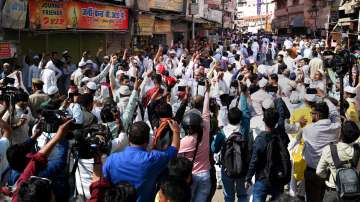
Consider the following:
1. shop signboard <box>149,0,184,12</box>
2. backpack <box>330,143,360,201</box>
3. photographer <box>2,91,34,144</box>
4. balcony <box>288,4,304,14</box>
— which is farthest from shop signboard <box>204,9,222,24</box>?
backpack <box>330,143,360,201</box>

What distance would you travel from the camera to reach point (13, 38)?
13.1 metres

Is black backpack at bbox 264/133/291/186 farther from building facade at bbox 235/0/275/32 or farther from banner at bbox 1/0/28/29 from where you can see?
building facade at bbox 235/0/275/32

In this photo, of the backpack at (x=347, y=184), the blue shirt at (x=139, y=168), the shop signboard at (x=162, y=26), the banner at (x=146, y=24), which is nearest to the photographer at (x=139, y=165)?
the blue shirt at (x=139, y=168)

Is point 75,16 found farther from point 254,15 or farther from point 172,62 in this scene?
point 254,15

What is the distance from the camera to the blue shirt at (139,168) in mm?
3805

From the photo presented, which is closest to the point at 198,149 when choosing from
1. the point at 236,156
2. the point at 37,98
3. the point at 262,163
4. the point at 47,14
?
the point at 236,156

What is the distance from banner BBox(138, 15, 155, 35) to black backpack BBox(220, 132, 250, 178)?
17058 mm

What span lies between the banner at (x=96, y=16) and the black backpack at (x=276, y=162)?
1150 cm

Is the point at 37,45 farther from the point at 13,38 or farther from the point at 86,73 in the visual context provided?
the point at 86,73

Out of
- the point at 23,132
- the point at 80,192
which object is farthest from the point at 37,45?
the point at 80,192

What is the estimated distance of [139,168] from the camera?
380cm

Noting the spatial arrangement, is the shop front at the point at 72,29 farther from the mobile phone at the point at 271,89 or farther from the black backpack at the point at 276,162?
the black backpack at the point at 276,162

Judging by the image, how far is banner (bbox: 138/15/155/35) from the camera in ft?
71.7

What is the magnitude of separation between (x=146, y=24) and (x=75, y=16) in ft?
23.8
